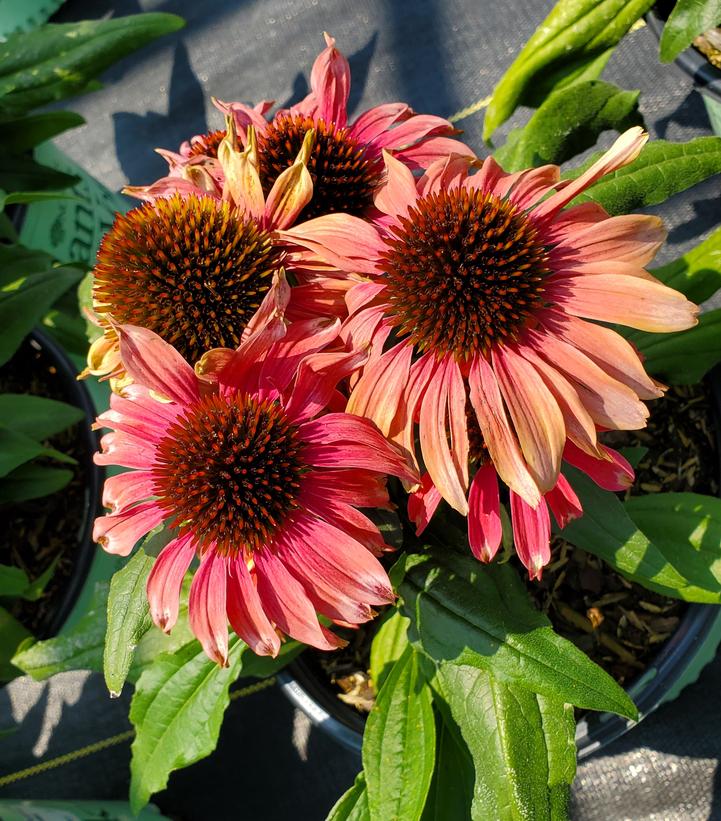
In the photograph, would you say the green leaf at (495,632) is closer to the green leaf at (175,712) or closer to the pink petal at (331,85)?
the green leaf at (175,712)

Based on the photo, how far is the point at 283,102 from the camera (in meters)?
1.34

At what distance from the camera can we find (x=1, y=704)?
121 cm

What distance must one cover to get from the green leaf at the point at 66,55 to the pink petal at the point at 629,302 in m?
0.77

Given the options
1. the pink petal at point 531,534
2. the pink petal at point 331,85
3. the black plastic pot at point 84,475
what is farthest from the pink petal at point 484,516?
the black plastic pot at point 84,475

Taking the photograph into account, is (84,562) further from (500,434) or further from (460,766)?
(500,434)

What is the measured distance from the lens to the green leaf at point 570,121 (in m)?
0.73

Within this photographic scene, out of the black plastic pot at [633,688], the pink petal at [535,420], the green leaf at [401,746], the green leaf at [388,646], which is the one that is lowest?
the black plastic pot at [633,688]

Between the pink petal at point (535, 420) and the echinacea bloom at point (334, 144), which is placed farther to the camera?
the echinacea bloom at point (334, 144)

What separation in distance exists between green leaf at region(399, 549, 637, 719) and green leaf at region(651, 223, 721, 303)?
0.33m

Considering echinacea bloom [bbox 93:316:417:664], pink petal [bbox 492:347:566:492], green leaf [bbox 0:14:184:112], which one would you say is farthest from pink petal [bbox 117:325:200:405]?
green leaf [bbox 0:14:184:112]

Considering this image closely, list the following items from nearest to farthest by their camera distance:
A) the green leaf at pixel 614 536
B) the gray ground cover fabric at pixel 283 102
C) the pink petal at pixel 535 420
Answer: the pink petal at pixel 535 420
the green leaf at pixel 614 536
the gray ground cover fabric at pixel 283 102

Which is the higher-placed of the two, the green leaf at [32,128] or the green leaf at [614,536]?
the green leaf at [32,128]

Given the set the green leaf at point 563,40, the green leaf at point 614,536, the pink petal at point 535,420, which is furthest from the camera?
the green leaf at point 563,40

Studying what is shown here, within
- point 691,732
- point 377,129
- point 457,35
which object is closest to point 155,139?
point 457,35
